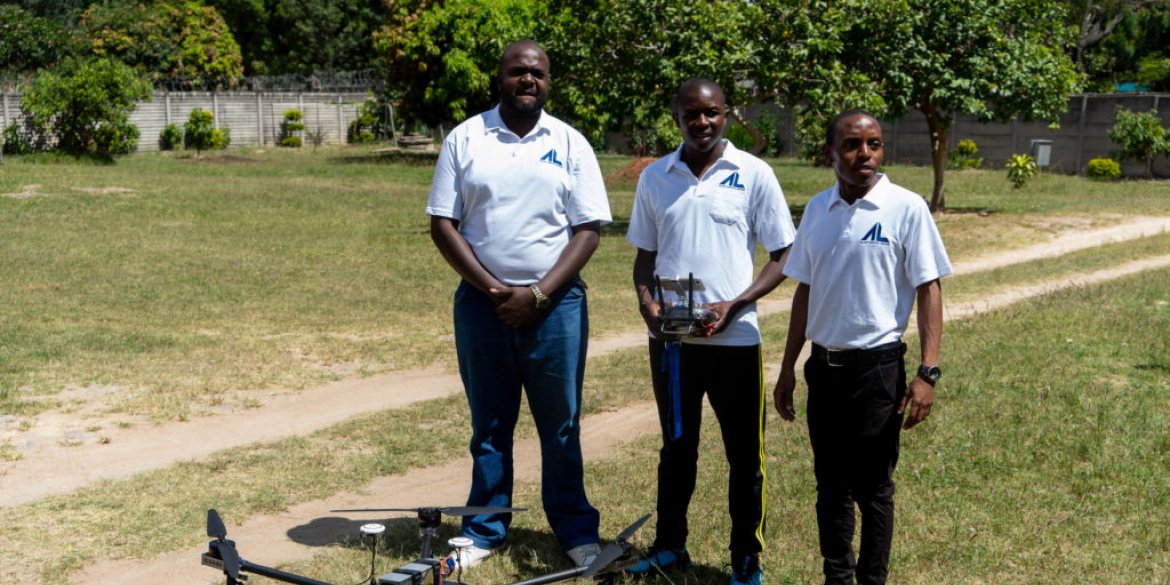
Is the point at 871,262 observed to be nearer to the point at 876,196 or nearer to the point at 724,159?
the point at 876,196

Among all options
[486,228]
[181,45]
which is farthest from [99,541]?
[181,45]

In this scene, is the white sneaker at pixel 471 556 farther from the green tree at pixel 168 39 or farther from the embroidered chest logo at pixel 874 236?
the green tree at pixel 168 39

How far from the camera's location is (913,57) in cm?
1897

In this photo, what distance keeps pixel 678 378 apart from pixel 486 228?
95 cm

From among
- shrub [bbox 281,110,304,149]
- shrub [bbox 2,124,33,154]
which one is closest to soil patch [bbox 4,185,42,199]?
shrub [bbox 2,124,33,154]

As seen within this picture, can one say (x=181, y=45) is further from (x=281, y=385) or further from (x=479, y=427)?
(x=479, y=427)

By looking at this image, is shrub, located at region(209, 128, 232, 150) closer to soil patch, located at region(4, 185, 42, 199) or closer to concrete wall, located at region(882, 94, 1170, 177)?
soil patch, located at region(4, 185, 42, 199)

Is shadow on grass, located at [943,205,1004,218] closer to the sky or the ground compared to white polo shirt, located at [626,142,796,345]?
closer to the ground

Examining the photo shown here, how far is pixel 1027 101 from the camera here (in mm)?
19734

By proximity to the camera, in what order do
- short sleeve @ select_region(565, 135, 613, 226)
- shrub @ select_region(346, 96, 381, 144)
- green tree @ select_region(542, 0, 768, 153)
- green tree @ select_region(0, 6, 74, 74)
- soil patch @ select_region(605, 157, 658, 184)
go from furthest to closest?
1. shrub @ select_region(346, 96, 381, 144)
2. green tree @ select_region(0, 6, 74, 74)
3. soil patch @ select_region(605, 157, 658, 184)
4. green tree @ select_region(542, 0, 768, 153)
5. short sleeve @ select_region(565, 135, 613, 226)

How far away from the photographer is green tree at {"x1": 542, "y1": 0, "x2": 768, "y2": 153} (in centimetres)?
1811

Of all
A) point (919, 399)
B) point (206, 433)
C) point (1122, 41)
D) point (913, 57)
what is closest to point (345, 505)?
point (206, 433)

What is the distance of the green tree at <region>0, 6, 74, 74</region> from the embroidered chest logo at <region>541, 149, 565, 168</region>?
4789cm

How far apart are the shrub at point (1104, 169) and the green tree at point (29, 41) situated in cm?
3791
